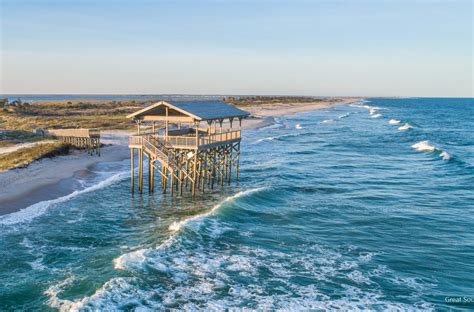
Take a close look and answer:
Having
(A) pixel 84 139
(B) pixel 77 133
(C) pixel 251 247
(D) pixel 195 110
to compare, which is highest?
(D) pixel 195 110

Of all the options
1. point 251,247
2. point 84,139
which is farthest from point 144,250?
point 84,139

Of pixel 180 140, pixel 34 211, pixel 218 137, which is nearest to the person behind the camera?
pixel 34 211

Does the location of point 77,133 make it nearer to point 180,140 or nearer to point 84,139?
Result: point 84,139

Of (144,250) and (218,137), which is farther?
(218,137)

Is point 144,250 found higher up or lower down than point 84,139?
lower down

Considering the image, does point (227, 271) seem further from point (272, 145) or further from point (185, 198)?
point (272, 145)

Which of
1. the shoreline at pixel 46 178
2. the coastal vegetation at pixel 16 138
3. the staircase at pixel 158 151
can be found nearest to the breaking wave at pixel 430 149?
the staircase at pixel 158 151
